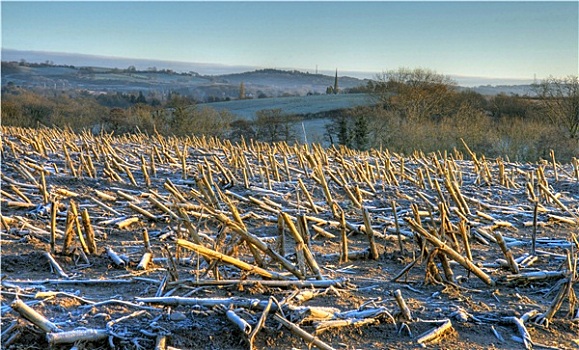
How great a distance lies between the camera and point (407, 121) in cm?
3152

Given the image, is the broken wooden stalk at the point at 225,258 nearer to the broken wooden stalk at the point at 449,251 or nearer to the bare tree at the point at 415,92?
the broken wooden stalk at the point at 449,251

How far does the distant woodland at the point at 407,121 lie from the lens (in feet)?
83.4

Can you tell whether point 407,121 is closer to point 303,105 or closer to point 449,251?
point 449,251

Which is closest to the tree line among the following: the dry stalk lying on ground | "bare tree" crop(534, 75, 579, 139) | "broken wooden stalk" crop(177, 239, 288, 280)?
"bare tree" crop(534, 75, 579, 139)

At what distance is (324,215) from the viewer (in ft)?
19.0

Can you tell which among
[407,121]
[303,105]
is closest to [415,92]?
[407,121]

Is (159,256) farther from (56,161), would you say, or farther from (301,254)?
(56,161)

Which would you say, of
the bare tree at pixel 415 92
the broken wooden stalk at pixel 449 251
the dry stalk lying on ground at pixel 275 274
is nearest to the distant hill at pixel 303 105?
the bare tree at pixel 415 92

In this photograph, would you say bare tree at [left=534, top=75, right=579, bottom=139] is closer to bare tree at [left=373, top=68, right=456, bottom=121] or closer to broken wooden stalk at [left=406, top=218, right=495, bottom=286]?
bare tree at [left=373, top=68, right=456, bottom=121]

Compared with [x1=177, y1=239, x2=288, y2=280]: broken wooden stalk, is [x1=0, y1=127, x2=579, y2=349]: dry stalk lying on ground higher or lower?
lower

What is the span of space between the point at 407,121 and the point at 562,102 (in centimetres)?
935

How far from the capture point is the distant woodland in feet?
83.4

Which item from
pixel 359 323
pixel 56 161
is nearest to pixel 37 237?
pixel 359 323

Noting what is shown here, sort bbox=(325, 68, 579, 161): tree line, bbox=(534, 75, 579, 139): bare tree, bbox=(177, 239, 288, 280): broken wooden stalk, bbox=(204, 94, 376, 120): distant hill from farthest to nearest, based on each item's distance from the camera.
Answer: bbox=(204, 94, 376, 120): distant hill, bbox=(534, 75, 579, 139): bare tree, bbox=(325, 68, 579, 161): tree line, bbox=(177, 239, 288, 280): broken wooden stalk
